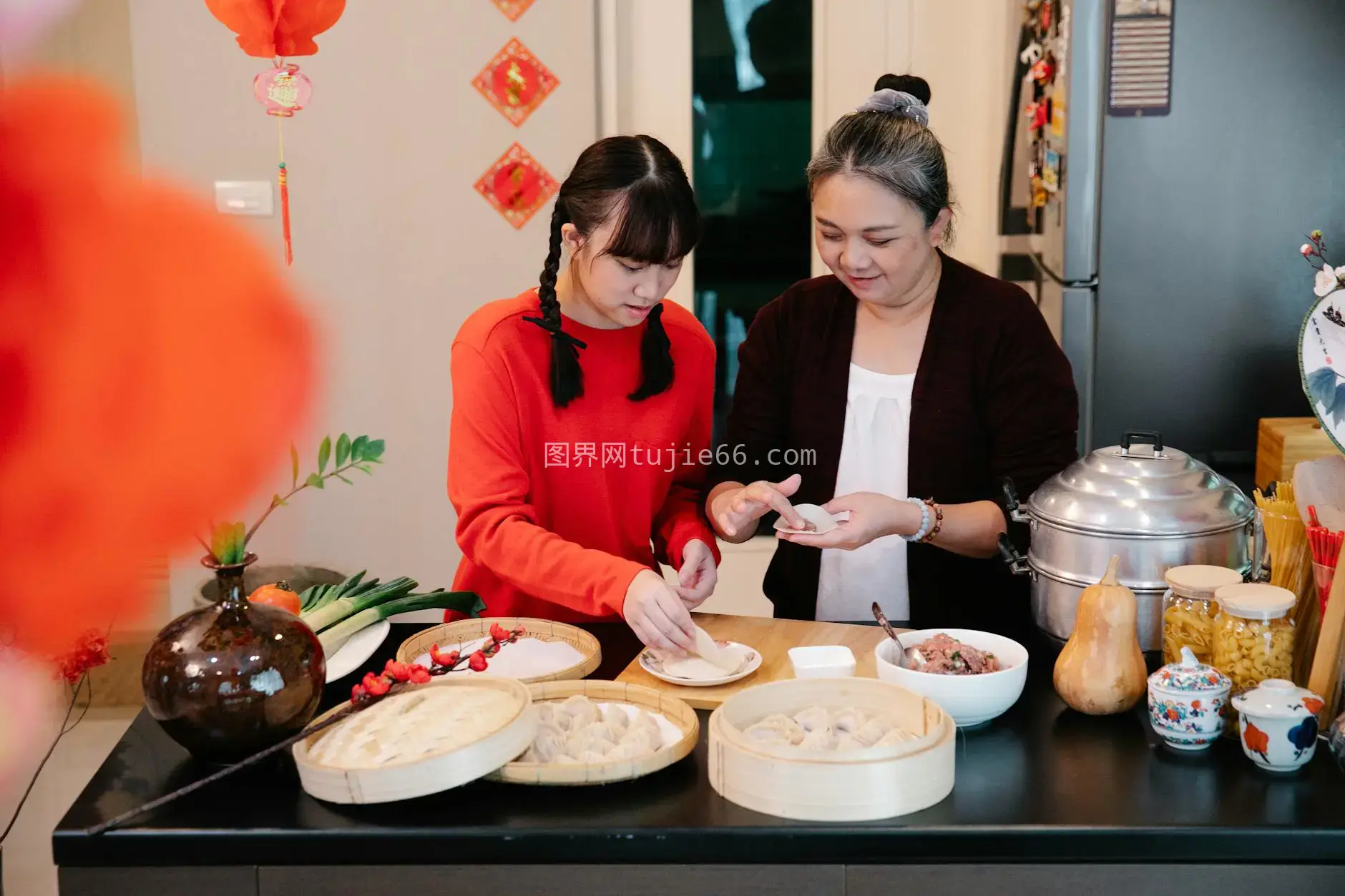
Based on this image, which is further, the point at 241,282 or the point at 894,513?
the point at 241,282

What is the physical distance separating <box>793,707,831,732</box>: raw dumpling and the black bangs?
67 centimetres

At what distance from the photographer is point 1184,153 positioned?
8.09 feet

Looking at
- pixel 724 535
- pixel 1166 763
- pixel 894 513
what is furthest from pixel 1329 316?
pixel 724 535

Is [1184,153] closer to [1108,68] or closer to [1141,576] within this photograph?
[1108,68]

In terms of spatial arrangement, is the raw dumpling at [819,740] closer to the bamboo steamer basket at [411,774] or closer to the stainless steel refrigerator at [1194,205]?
the bamboo steamer basket at [411,774]

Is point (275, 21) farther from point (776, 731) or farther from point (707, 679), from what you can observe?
point (776, 731)

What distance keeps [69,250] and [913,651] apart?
5.19 ft

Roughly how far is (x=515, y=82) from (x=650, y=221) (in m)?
1.77

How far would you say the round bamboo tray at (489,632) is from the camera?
4.79ft

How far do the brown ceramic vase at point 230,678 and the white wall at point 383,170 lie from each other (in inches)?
78.9

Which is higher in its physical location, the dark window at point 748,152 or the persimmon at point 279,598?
the dark window at point 748,152

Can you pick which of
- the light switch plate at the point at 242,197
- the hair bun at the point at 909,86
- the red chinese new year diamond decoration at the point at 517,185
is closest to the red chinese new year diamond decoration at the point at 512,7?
the red chinese new year diamond decoration at the point at 517,185

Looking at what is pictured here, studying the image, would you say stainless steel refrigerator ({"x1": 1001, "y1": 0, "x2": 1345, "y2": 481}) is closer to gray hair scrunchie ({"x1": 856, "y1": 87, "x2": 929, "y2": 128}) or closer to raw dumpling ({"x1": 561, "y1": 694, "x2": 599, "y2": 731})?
gray hair scrunchie ({"x1": 856, "y1": 87, "x2": 929, "y2": 128})

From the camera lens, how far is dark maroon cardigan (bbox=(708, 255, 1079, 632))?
1766 millimetres
